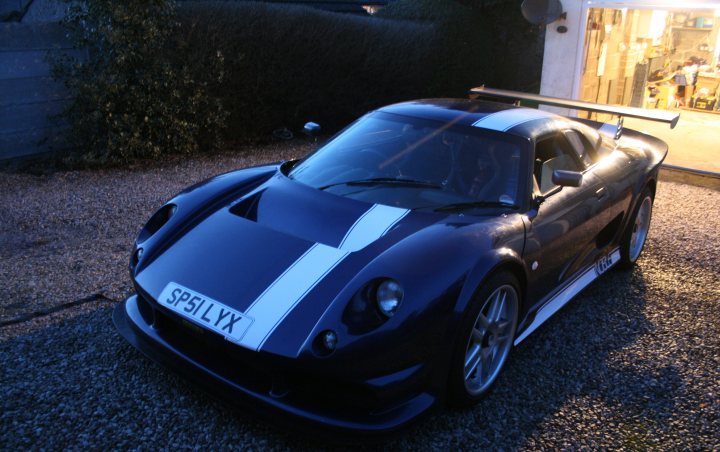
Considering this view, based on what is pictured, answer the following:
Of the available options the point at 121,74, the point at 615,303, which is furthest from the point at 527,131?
the point at 121,74

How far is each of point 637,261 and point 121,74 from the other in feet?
19.5

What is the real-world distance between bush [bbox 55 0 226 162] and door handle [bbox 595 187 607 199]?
5491 millimetres

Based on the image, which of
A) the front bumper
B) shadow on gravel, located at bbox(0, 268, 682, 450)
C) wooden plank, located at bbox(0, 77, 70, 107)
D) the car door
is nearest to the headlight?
the front bumper

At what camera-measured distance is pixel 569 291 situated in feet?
13.2

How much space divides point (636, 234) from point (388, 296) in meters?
3.24

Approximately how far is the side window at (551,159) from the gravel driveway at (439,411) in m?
0.95

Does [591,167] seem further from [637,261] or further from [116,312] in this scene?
[116,312]

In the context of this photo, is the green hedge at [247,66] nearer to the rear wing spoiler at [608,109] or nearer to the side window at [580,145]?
the rear wing spoiler at [608,109]

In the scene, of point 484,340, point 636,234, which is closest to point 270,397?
point 484,340

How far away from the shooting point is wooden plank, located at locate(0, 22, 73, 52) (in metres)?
7.18

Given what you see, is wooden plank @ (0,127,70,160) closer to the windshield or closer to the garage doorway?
the windshield

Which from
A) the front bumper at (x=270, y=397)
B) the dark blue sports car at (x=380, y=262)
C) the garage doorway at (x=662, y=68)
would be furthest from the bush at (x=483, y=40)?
the front bumper at (x=270, y=397)

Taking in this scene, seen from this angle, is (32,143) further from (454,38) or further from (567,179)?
(454,38)

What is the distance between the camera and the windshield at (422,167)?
3531mm
